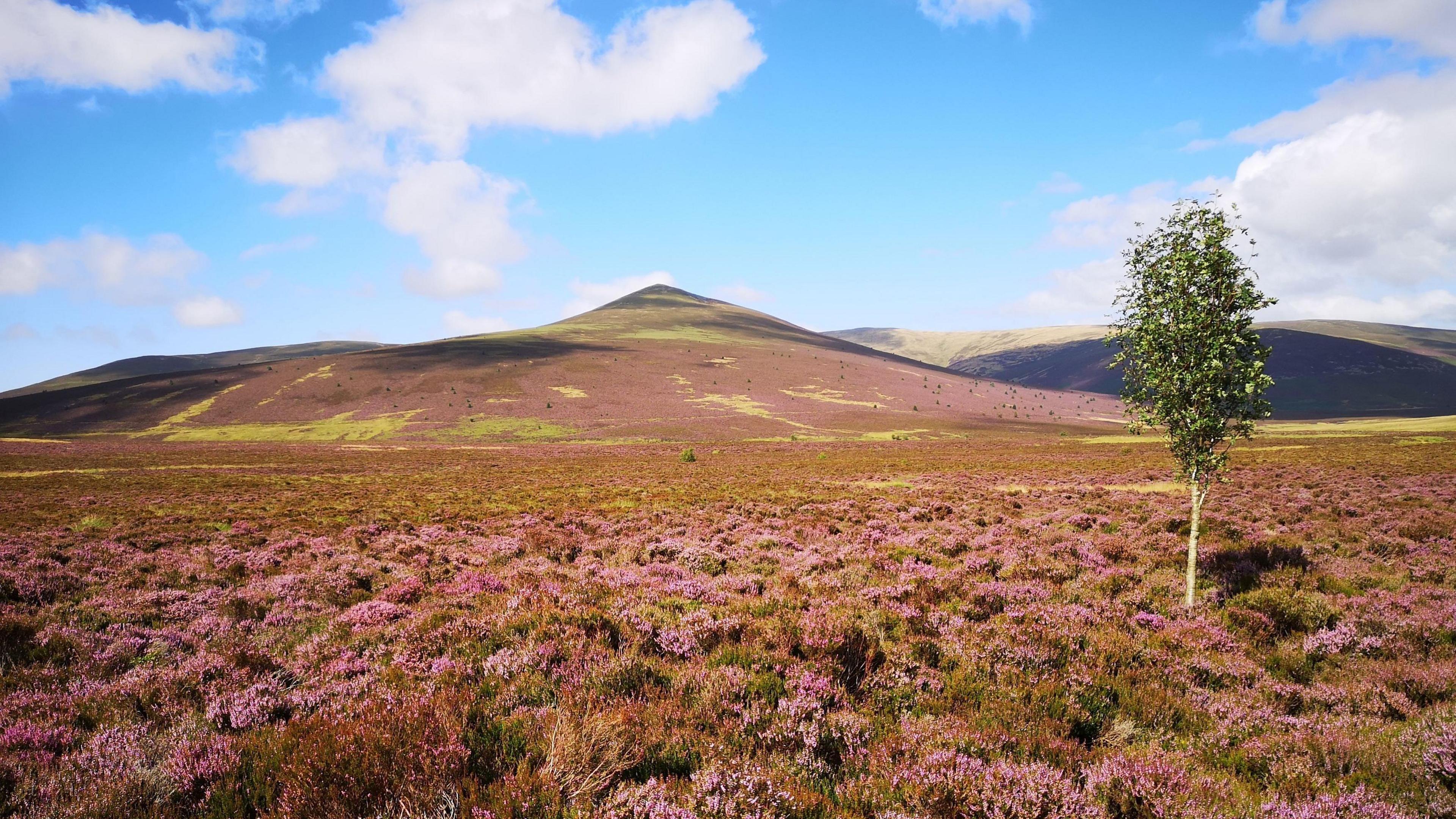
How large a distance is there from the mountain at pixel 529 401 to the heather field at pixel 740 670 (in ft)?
219

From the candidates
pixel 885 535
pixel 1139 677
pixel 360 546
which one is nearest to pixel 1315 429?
pixel 885 535

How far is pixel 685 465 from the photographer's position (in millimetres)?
44344

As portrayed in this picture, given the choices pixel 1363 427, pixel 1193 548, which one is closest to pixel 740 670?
pixel 1193 548

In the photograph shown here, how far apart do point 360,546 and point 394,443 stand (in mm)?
70075

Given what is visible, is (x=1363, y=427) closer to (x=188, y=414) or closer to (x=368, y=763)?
(x=368, y=763)

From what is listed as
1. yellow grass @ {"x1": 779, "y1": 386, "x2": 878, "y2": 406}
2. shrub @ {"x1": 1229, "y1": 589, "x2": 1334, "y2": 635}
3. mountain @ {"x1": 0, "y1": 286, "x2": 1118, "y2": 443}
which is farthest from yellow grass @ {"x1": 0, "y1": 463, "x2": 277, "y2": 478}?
yellow grass @ {"x1": 779, "y1": 386, "x2": 878, "y2": 406}

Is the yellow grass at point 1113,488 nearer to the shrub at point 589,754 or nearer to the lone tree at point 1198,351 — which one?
the lone tree at point 1198,351

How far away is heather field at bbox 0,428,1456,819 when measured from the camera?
4.02m

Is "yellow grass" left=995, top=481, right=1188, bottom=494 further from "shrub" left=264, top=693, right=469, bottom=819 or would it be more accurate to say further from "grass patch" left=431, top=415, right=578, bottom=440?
"grass patch" left=431, top=415, right=578, bottom=440

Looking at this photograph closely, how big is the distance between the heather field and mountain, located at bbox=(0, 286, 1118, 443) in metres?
66.7

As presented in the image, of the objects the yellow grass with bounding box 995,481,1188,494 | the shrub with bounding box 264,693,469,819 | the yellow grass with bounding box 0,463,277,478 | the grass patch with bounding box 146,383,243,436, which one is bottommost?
the yellow grass with bounding box 995,481,1188,494

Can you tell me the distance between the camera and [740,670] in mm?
5961

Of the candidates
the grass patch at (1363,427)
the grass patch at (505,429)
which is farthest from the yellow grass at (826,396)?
the grass patch at (1363,427)

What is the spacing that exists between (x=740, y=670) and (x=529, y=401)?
100 m
